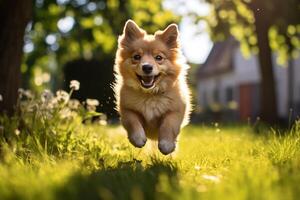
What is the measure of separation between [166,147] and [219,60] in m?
39.6

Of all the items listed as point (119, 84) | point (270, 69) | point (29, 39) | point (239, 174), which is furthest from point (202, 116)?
point (239, 174)

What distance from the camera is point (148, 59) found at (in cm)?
689

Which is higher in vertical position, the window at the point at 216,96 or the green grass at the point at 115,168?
the green grass at the point at 115,168

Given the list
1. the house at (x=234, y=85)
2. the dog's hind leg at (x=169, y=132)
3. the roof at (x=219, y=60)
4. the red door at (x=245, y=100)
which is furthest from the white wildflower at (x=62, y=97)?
the roof at (x=219, y=60)

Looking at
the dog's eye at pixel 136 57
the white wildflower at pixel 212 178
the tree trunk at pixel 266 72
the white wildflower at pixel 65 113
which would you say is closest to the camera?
the white wildflower at pixel 212 178

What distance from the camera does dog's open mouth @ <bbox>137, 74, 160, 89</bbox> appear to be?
6863mm

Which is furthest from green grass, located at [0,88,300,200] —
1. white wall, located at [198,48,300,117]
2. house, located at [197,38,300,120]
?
white wall, located at [198,48,300,117]

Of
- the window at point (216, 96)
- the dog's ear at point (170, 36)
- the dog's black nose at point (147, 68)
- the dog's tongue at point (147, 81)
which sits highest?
the dog's ear at point (170, 36)

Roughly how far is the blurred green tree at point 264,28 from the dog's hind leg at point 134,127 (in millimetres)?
10427

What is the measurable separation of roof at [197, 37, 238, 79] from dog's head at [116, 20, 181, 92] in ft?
109

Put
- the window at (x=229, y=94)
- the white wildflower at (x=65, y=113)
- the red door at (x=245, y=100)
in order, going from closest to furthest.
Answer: the white wildflower at (x=65, y=113) → the red door at (x=245, y=100) → the window at (x=229, y=94)

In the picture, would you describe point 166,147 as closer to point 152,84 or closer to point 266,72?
point 152,84

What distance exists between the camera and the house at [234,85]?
33594mm

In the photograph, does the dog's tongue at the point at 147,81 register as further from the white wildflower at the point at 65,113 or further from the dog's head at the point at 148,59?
the white wildflower at the point at 65,113
